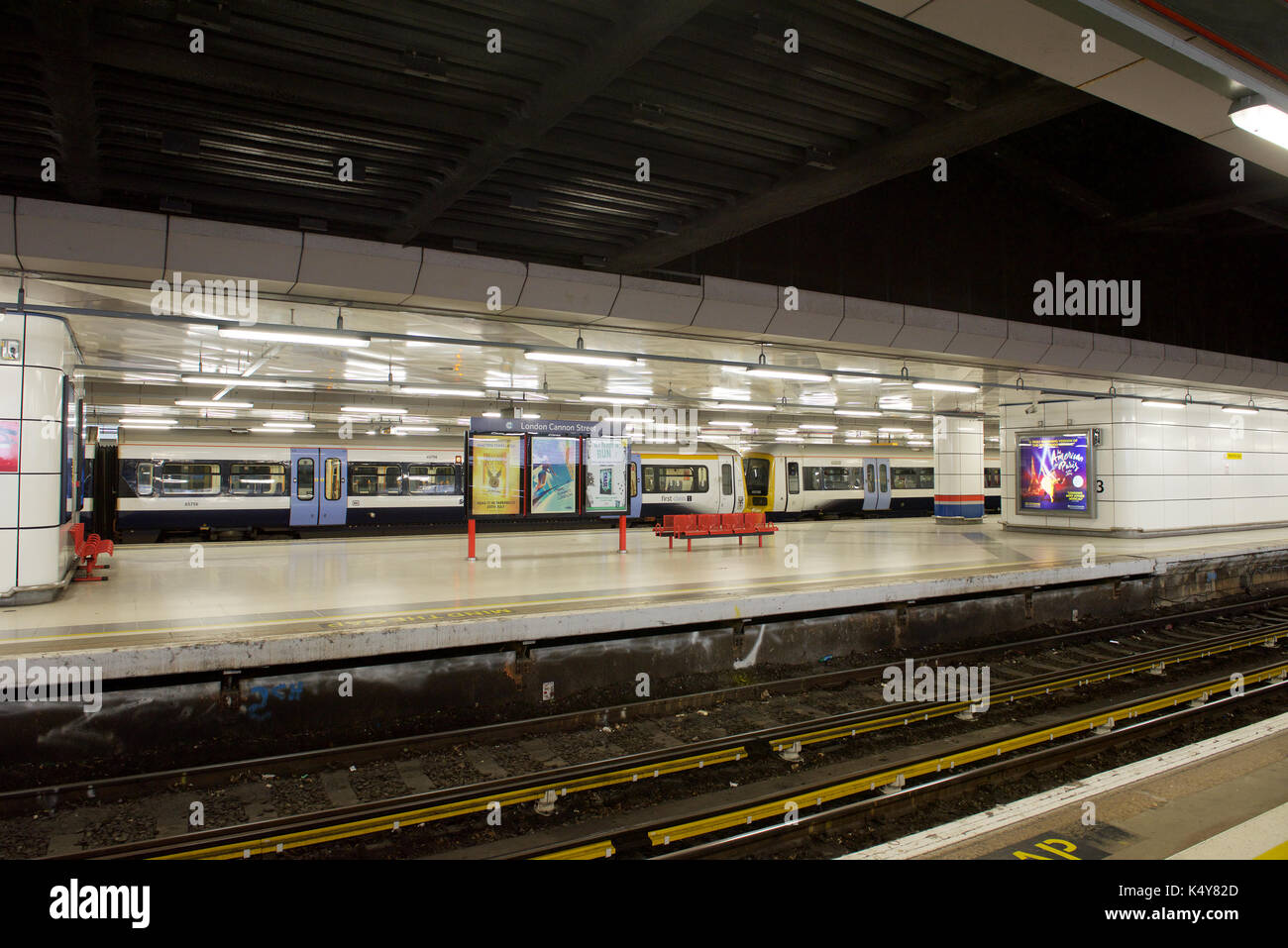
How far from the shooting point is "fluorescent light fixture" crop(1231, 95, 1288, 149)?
403 cm

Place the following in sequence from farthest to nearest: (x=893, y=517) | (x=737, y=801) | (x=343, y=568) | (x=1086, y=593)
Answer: (x=893, y=517) → (x=1086, y=593) → (x=343, y=568) → (x=737, y=801)

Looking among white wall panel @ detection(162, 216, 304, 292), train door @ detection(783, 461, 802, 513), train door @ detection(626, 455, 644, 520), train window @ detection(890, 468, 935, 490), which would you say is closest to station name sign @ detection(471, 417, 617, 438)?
white wall panel @ detection(162, 216, 304, 292)

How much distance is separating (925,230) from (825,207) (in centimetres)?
188

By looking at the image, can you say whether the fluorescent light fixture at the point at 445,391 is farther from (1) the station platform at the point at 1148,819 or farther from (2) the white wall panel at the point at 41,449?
(1) the station platform at the point at 1148,819

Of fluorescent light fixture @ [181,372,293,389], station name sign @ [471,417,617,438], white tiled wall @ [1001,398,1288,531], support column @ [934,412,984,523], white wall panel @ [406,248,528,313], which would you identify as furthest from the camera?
support column @ [934,412,984,523]

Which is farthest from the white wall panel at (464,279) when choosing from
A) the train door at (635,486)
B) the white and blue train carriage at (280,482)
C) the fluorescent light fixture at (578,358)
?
the train door at (635,486)

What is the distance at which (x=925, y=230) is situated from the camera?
11297mm

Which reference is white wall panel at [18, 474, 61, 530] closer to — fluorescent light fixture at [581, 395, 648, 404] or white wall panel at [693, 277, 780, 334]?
white wall panel at [693, 277, 780, 334]

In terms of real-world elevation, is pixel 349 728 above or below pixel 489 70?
below

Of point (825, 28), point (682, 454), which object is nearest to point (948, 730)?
point (825, 28)

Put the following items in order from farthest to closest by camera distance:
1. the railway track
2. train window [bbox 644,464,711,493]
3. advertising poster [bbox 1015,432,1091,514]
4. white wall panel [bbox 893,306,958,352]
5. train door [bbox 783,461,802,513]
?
1. train door [bbox 783,461,802,513]
2. train window [bbox 644,464,711,493]
3. advertising poster [bbox 1015,432,1091,514]
4. white wall panel [bbox 893,306,958,352]
5. the railway track

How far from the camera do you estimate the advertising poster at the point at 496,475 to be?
1114cm

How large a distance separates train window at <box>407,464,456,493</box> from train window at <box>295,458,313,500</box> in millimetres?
2378
